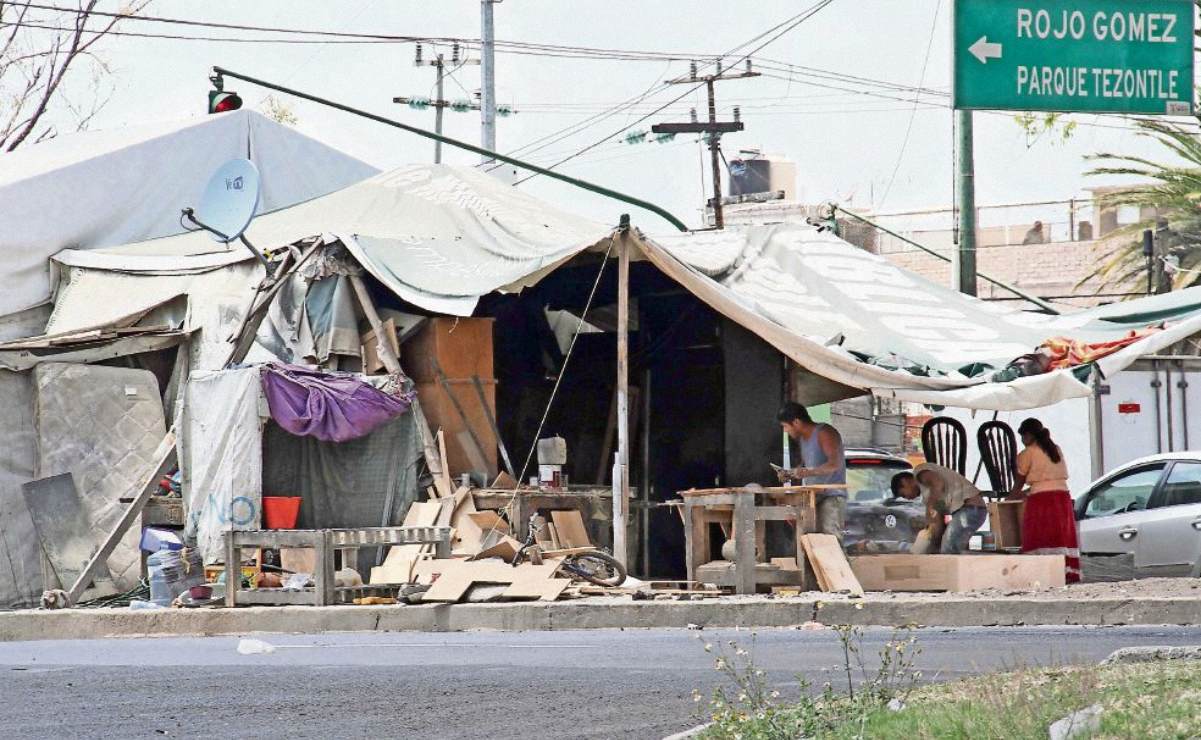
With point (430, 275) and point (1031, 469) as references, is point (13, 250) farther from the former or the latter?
point (1031, 469)

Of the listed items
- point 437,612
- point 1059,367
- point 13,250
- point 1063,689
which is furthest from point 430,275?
point 1063,689

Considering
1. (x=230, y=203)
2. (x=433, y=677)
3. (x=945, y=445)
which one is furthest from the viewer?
(x=945, y=445)

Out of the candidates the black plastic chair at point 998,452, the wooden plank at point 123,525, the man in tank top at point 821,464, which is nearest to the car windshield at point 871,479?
the black plastic chair at point 998,452

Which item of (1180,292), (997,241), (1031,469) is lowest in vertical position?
(1031,469)

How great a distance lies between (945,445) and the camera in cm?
2016

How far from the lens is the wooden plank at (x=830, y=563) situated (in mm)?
14984

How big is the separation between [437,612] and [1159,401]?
1482 centimetres

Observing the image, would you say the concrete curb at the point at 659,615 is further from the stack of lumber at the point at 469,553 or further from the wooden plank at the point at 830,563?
the wooden plank at the point at 830,563

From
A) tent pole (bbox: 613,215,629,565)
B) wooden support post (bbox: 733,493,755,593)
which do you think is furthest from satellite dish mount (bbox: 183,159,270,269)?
wooden support post (bbox: 733,493,755,593)

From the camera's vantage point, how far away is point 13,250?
21.4 metres

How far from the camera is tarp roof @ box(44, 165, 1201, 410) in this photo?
16375mm

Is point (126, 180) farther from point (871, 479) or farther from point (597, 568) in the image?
point (597, 568)

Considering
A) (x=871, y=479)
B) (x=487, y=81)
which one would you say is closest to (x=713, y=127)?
(x=487, y=81)

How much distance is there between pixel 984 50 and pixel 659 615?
5.19 metres
